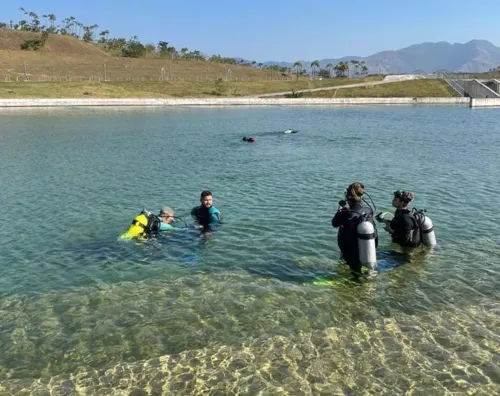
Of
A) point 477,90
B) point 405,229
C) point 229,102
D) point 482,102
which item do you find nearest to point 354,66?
point 477,90

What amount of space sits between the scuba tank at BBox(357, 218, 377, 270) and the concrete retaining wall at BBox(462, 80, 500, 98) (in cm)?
10609

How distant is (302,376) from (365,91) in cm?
11039

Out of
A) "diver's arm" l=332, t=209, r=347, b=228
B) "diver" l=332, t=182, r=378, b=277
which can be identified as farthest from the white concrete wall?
"diver's arm" l=332, t=209, r=347, b=228

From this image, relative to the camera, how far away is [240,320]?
31.0ft

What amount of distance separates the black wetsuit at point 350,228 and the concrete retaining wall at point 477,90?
106 m

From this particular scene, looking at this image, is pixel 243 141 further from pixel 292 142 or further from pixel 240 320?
pixel 240 320

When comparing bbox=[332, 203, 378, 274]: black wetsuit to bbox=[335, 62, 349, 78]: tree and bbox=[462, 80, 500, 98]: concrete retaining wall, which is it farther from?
bbox=[335, 62, 349, 78]: tree

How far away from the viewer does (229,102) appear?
301 feet

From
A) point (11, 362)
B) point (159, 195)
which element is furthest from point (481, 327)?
point (159, 195)

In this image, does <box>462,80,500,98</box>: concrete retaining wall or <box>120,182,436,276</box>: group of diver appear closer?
<box>120,182,436,276</box>: group of diver

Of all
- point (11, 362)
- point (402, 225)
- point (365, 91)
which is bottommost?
point (11, 362)

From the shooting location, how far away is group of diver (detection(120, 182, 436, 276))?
33.5 feet

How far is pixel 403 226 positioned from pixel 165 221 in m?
6.97

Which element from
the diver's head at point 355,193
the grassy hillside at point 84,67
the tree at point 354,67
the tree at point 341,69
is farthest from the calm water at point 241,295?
the tree at point 354,67
